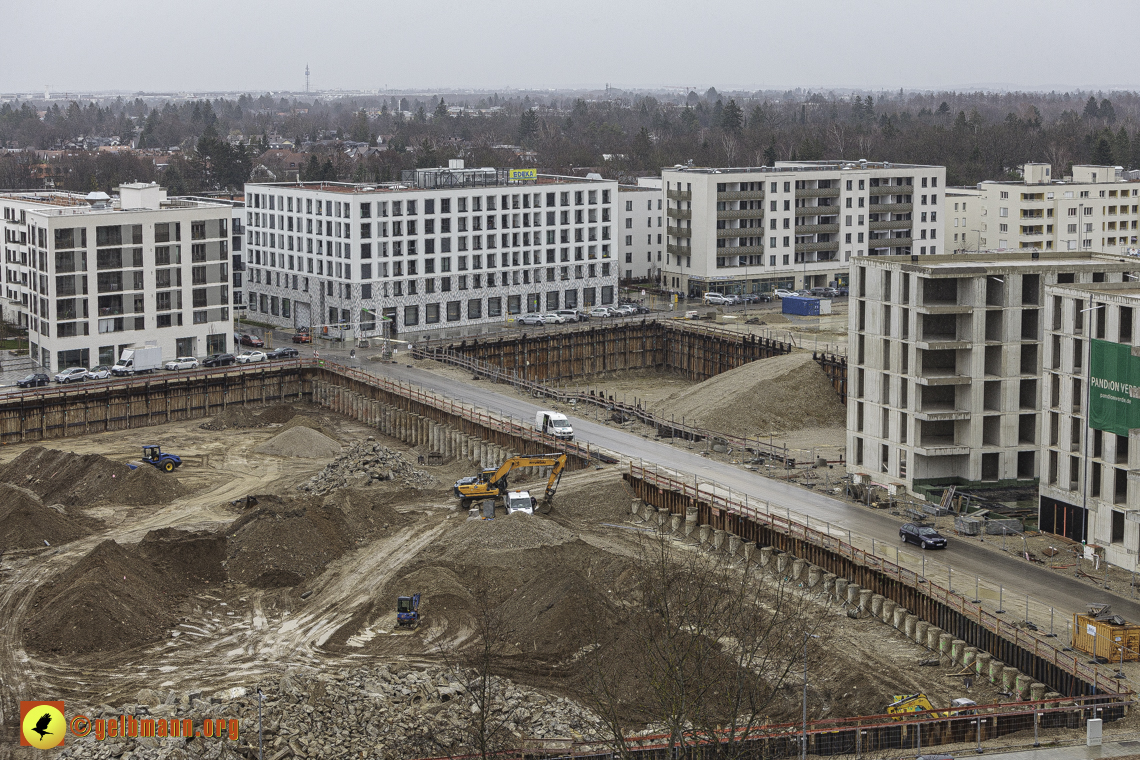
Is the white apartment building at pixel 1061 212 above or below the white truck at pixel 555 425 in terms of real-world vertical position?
above

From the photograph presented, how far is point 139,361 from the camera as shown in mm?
108500

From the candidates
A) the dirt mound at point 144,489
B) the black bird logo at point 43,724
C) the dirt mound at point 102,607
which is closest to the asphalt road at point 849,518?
the dirt mound at point 144,489

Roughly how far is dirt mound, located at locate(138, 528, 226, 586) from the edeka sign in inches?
1498

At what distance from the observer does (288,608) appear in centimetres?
6122

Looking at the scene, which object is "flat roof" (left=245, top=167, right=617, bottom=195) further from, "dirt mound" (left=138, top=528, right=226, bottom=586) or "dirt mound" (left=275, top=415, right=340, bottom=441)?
"dirt mound" (left=138, top=528, right=226, bottom=586)

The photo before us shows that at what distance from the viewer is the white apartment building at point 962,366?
73188mm

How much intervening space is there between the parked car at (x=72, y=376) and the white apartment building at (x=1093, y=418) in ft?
219

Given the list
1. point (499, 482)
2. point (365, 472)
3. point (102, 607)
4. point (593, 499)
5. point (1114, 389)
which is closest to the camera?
point (102, 607)

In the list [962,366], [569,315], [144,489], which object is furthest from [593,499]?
[569,315]

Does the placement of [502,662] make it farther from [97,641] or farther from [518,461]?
[518,461]

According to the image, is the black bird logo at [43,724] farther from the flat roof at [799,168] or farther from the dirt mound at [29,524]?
the flat roof at [799,168]

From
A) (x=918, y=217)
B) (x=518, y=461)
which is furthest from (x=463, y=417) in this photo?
(x=918, y=217)

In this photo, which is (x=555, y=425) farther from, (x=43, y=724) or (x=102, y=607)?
(x=43, y=724)

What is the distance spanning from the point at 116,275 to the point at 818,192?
72.8 m
